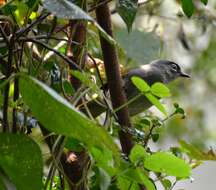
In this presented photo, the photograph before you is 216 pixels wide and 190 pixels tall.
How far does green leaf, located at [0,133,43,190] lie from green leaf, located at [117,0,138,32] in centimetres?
31

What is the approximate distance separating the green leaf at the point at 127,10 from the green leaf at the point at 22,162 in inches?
12.2

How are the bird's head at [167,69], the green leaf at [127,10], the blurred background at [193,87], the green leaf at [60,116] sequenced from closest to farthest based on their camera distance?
the green leaf at [60,116] < the green leaf at [127,10] < the bird's head at [167,69] < the blurred background at [193,87]

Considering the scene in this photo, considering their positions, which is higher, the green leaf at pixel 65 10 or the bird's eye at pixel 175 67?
the green leaf at pixel 65 10

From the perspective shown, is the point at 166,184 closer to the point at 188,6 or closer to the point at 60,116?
the point at 188,6

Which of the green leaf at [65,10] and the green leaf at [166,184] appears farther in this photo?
the green leaf at [166,184]

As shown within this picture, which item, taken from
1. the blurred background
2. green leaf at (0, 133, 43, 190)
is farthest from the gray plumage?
green leaf at (0, 133, 43, 190)

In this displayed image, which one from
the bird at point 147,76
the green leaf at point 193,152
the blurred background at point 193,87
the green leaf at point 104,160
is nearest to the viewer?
the green leaf at point 104,160

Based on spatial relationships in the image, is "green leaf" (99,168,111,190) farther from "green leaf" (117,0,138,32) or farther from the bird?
the bird

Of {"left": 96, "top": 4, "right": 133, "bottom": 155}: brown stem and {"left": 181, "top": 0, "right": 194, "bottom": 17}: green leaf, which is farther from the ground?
{"left": 181, "top": 0, "right": 194, "bottom": 17}: green leaf

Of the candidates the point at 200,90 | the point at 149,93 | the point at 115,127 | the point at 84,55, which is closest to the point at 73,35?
the point at 84,55

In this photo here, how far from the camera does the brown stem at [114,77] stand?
107 cm

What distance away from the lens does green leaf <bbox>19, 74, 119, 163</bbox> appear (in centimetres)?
58

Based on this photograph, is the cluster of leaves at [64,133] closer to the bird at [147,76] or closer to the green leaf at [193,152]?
the green leaf at [193,152]

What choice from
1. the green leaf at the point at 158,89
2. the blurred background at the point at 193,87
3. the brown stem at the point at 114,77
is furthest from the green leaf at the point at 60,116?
the blurred background at the point at 193,87
